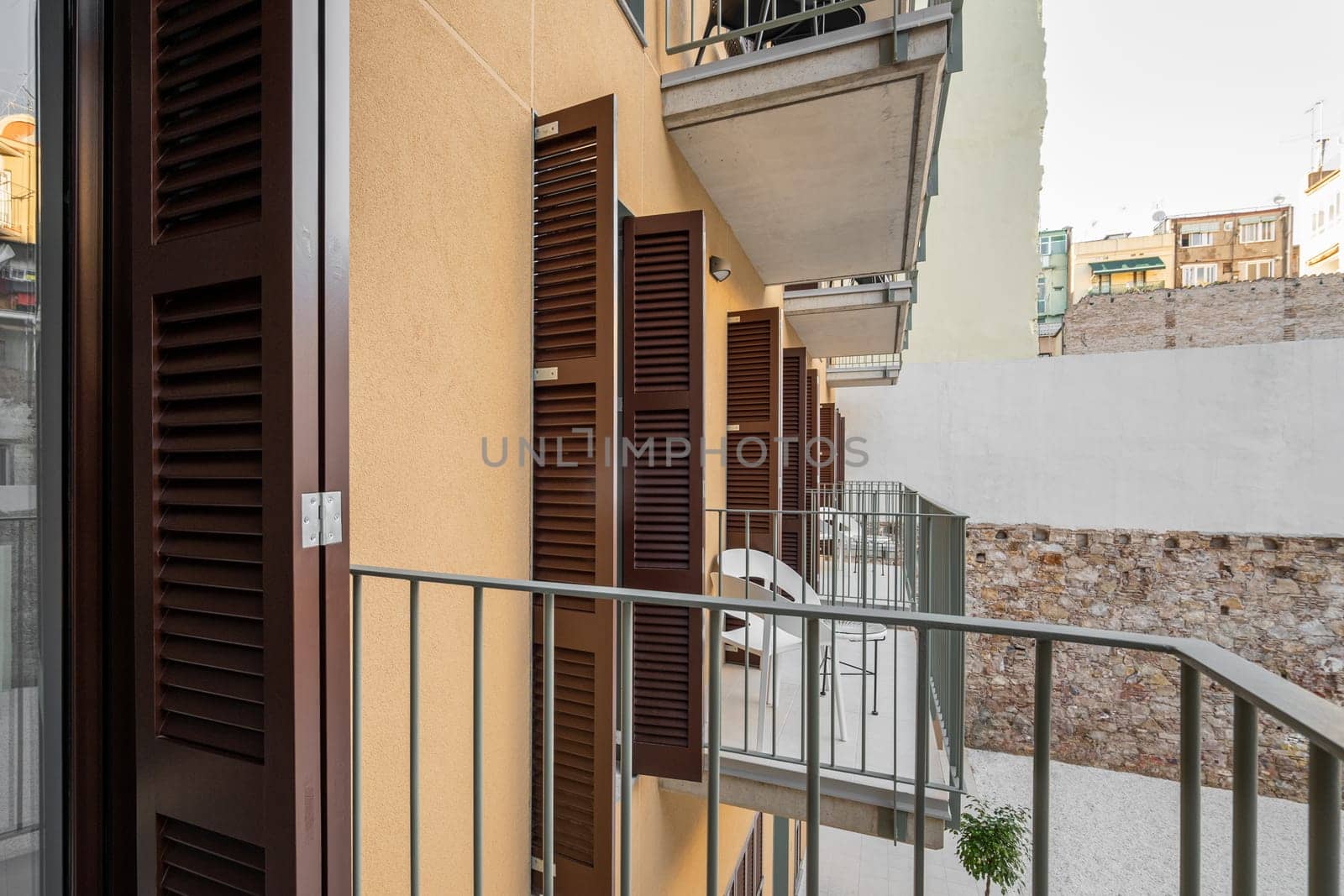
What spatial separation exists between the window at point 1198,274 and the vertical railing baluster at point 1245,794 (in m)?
32.8

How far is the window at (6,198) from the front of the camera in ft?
3.01

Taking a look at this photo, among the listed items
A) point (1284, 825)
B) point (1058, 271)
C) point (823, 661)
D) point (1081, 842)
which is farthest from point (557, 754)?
point (1058, 271)

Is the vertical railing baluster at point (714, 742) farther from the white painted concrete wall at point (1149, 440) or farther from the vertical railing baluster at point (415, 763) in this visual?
the white painted concrete wall at point (1149, 440)

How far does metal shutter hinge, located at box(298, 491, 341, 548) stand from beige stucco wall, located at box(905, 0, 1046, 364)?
1554cm

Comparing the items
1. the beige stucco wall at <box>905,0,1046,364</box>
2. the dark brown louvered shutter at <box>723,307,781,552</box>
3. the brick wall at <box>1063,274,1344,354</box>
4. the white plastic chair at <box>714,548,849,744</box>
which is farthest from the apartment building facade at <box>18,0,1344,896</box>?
the brick wall at <box>1063,274,1344,354</box>

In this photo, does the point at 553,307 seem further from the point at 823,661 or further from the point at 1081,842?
the point at 1081,842

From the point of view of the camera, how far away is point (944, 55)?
244 centimetres

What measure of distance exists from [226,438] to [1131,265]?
106 ft

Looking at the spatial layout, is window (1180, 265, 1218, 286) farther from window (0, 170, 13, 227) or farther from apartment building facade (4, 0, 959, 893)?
window (0, 170, 13, 227)

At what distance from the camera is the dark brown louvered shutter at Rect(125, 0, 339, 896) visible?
869mm

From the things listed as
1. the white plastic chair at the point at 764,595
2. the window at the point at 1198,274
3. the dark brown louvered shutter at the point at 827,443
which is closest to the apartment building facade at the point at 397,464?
the white plastic chair at the point at 764,595

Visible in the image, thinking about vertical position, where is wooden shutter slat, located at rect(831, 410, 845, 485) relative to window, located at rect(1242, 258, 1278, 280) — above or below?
below

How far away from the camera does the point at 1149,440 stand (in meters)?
9.82

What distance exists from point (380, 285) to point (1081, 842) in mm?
10316
